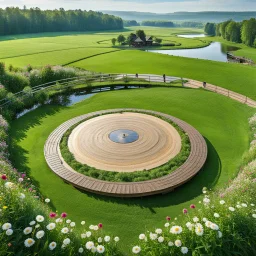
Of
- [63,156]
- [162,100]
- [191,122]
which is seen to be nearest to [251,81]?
[162,100]

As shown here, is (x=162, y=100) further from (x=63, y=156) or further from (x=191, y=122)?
(x=63, y=156)

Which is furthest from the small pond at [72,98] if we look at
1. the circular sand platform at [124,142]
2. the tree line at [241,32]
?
the tree line at [241,32]

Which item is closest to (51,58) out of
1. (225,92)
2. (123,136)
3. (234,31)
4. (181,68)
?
→ (181,68)

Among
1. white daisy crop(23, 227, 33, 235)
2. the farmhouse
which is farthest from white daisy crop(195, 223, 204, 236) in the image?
the farmhouse

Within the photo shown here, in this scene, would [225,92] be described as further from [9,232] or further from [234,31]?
[234,31]

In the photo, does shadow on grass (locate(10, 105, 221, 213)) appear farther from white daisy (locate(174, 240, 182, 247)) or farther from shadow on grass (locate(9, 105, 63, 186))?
white daisy (locate(174, 240, 182, 247))

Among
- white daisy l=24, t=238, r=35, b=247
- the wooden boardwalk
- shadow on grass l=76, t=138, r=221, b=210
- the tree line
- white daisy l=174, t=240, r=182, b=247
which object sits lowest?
shadow on grass l=76, t=138, r=221, b=210
